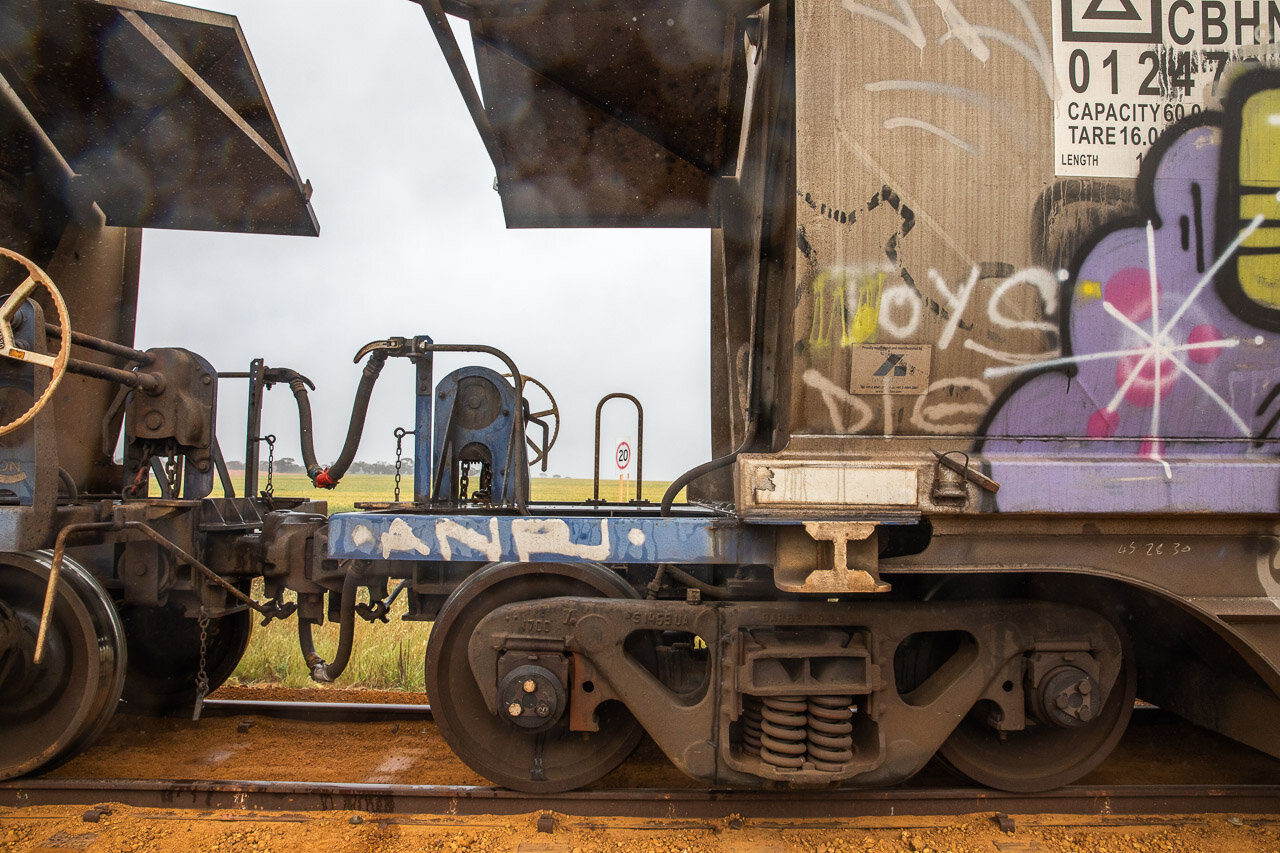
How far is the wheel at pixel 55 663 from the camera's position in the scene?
352 centimetres

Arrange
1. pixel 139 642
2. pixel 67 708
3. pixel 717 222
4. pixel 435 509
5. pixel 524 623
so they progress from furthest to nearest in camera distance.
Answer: pixel 717 222, pixel 139 642, pixel 435 509, pixel 67 708, pixel 524 623

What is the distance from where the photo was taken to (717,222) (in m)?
5.18

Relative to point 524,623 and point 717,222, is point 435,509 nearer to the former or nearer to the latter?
point 524,623

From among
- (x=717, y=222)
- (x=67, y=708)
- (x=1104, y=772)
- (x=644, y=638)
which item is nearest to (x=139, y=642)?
(x=67, y=708)

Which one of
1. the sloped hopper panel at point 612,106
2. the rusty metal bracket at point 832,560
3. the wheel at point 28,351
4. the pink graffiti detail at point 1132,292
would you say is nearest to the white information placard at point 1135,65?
the pink graffiti detail at point 1132,292

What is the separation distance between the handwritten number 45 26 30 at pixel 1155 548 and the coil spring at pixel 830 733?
1359 millimetres

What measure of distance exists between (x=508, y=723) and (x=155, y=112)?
4643 mm

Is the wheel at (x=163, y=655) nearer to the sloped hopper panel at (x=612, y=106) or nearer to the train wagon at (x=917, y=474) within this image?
the train wagon at (x=917, y=474)

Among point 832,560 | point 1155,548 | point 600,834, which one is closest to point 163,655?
point 600,834

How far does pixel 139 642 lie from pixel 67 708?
3.66ft

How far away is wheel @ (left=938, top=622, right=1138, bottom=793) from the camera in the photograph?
10.8 ft

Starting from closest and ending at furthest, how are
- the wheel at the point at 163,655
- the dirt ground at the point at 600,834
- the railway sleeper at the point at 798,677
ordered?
the railway sleeper at the point at 798,677
the dirt ground at the point at 600,834
the wheel at the point at 163,655

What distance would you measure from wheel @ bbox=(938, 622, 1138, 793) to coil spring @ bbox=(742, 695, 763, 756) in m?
1.05

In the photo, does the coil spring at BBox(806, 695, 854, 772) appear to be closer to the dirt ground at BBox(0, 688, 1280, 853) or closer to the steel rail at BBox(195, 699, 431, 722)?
the dirt ground at BBox(0, 688, 1280, 853)
